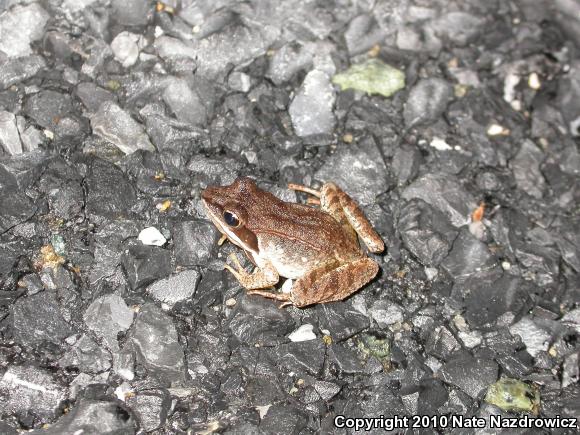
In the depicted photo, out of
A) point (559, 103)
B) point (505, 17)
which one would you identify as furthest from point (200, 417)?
point (505, 17)

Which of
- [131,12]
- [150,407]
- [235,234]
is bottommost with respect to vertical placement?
[150,407]

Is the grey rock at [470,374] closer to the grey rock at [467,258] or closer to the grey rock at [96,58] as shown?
the grey rock at [467,258]

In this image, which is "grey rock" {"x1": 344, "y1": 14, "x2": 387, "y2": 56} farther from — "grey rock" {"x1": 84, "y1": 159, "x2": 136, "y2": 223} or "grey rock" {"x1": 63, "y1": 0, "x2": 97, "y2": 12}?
"grey rock" {"x1": 84, "y1": 159, "x2": 136, "y2": 223}

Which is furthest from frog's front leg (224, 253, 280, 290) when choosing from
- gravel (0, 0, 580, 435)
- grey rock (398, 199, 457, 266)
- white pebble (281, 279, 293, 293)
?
grey rock (398, 199, 457, 266)

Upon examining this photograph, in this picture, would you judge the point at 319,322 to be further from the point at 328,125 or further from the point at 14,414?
the point at 14,414

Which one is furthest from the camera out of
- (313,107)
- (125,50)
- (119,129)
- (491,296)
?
(313,107)

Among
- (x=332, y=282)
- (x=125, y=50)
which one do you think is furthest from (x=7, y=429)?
(x=125, y=50)

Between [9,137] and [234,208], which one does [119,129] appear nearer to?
[9,137]
